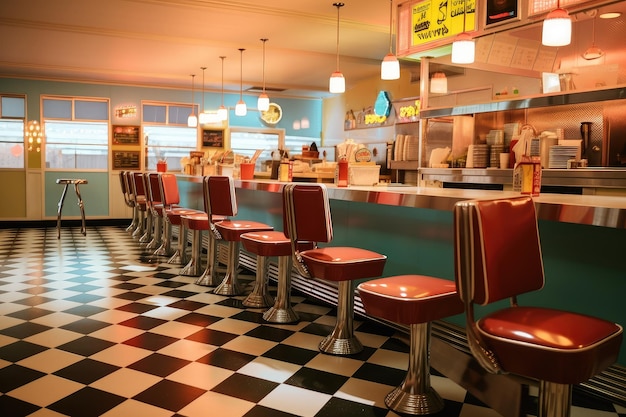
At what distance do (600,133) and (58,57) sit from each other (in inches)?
322

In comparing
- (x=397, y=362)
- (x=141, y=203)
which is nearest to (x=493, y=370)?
(x=397, y=362)

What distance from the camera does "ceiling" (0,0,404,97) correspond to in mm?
6141

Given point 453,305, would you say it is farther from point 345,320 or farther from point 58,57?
point 58,57

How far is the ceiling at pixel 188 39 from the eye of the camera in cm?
614

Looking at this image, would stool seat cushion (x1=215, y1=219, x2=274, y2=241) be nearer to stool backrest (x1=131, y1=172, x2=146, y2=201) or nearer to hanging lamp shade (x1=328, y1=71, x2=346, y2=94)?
hanging lamp shade (x1=328, y1=71, x2=346, y2=94)

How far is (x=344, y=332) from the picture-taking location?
3361mm

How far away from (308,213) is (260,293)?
153 cm

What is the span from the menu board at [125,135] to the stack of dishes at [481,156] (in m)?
8.22

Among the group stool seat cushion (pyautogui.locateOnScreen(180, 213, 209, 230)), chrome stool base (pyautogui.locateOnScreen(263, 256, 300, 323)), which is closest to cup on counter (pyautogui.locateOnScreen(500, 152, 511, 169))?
chrome stool base (pyautogui.locateOnScreen(263, 256, 300, 323))

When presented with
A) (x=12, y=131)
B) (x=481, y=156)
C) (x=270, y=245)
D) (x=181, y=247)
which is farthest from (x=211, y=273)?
(x=12, y=131)

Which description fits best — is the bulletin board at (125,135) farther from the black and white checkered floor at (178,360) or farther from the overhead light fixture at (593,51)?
the overhead light fixture at (593,51)

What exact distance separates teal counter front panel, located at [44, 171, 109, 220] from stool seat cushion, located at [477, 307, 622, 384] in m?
10.8

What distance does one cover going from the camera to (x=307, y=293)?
4746mm

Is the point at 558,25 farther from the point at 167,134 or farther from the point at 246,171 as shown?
the point at 167,134
